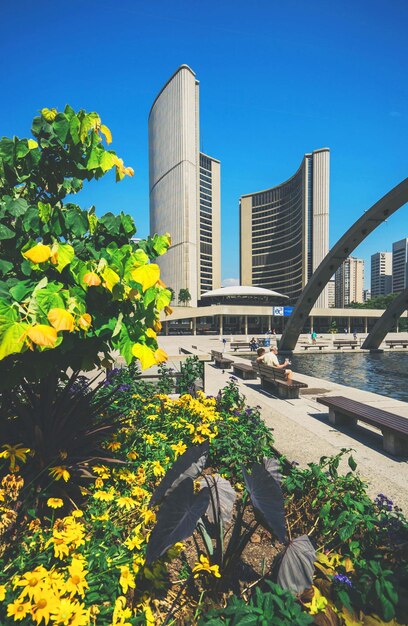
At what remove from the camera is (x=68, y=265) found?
92.6 inches

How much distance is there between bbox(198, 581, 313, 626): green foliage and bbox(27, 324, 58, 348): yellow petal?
1724mm

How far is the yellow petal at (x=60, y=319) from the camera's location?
5.81 feet

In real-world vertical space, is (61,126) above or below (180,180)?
below

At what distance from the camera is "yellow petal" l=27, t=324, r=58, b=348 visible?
1.68m

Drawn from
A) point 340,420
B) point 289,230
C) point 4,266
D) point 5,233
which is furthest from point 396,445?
point 289,230

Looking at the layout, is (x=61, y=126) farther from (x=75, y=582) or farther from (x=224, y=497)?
(x=224, y=497)

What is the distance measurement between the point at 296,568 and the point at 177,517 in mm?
945

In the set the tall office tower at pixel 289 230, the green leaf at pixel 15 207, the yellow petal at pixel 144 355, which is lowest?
the yellow petal at pixel 144 355

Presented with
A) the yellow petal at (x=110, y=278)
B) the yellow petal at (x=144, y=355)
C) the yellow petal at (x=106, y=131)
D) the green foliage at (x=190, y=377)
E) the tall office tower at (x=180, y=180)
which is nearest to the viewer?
the yellow petal at (x=110, y=278)

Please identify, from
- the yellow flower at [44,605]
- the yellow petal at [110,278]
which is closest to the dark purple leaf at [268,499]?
the yellow flower at [44,605]

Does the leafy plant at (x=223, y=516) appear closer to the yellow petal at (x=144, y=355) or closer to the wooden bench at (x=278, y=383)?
the yellow petal at (x=144, y=355)

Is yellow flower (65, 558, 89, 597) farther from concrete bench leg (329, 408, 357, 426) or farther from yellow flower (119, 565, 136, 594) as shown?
concrete bench leg (329, 408, 357, 426)

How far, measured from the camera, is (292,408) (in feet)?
24.4

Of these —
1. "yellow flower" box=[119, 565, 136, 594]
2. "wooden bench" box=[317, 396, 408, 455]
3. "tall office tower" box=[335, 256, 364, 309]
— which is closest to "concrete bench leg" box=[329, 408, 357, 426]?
"wooden bench" box=[317, 396, 408, 455]
